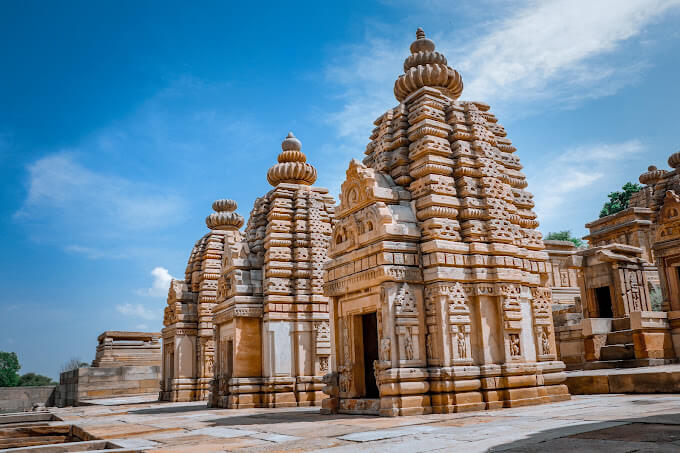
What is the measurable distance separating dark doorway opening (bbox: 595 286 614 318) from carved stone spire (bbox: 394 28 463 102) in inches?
450

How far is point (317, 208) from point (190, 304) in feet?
29.2

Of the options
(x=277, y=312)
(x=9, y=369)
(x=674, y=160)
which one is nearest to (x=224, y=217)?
(x=277, y=312)

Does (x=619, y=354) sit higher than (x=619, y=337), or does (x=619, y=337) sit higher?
(x=619, y=337)

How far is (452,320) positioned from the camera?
11.2 metres

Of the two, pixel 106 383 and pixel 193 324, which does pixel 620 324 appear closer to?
pixel 193 324

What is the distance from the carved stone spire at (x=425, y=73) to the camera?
1410 centimetres

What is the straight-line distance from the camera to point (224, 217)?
84.1 ft

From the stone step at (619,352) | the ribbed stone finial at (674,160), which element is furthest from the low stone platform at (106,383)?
the ribbed stone finial at (674,160)

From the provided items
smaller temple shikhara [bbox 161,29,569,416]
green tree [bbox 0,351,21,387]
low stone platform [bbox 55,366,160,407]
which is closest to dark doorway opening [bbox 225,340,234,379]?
smaller temple shikhara [bbox 161,29,569,416]

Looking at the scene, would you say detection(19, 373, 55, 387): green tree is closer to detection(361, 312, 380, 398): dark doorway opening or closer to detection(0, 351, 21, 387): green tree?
detection(0, 351, 21, 387): green tree

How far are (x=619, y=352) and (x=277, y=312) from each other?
32.4 feet

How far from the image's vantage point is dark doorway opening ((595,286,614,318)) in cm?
2175

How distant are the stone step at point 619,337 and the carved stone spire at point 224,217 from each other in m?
15.9

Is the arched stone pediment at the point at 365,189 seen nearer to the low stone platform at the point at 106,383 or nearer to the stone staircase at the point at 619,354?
the stone staircase at the point at 619,354
